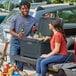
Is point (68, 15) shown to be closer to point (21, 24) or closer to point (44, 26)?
point (44, 26)

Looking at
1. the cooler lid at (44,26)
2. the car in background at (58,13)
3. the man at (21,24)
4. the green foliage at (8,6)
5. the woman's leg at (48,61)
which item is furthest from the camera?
the green foliage at (8,6)

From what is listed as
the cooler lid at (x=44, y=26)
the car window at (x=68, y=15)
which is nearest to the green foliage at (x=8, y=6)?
the car window at (x=68, y=15)

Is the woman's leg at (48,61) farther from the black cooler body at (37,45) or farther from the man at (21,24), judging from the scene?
the man at (21,24)

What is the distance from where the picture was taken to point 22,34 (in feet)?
22.2

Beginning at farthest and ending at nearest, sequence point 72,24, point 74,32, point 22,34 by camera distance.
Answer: point 72,24, point 74,32, point 22,34

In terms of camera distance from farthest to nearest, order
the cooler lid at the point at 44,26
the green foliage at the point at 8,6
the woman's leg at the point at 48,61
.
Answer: the green foliage at the point at 8,6, the cooler lid at the point at 44,26, the woman's leg at the point at 48,61

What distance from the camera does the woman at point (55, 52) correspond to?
623cm

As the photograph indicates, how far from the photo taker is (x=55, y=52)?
6.25 metres

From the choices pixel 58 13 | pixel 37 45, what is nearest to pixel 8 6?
pixel 58 13

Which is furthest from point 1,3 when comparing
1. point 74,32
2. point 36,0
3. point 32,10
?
point 74,32

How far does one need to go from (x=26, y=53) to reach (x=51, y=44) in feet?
2.44

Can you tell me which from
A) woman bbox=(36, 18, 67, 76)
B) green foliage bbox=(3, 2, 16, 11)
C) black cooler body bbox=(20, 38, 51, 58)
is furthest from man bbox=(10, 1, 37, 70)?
green foliage bbox=(3, 2, 16, 11)

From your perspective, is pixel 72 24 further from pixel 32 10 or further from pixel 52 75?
pixel 52 75

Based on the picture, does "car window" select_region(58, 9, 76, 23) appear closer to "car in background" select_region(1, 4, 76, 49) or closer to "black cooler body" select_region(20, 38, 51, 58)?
"car in background" select_region(1, 4, 76, 49)
